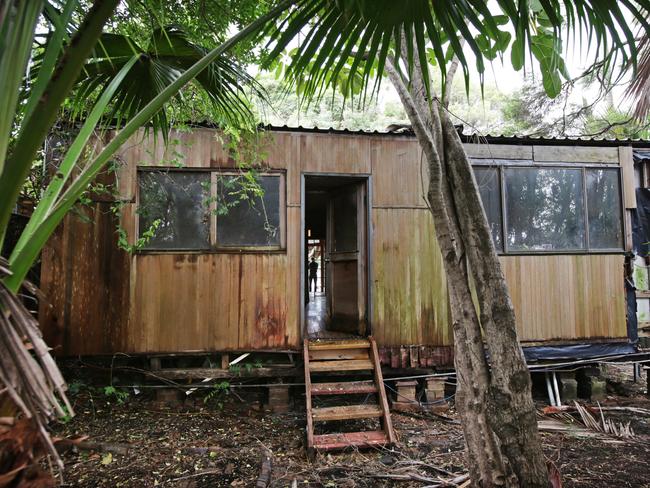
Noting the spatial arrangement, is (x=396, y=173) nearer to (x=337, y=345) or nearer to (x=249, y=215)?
(x=249, y=215)

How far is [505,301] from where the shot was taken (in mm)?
2641

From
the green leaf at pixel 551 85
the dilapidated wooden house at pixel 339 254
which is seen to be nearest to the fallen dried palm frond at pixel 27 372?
the green leaf at pixel 551 85

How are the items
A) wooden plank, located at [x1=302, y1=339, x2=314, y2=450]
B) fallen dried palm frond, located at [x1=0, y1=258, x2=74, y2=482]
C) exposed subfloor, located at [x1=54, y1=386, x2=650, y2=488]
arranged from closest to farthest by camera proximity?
fallen dried palm frond, located at [x1=0, y1=258, x2=74, y2=482]
exposed subfloor, located at [x1=54, y1=386, x2=650, y2=488]
wooden plank, located at [x1=302, y1=339, x2=314, y2=450]

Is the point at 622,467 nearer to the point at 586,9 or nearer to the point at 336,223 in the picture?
the point at 586,9

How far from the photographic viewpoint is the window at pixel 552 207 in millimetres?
5246

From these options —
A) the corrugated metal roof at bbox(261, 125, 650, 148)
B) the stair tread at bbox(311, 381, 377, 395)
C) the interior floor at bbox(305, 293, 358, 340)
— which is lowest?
the stair tread at bbox(311, 381, 377, 395)

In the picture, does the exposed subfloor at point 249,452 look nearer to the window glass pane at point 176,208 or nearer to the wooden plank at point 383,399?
the wooden plank at point 383,399

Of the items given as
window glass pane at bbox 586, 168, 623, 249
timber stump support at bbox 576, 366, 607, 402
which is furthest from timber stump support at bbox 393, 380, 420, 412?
window glass pane at bbox 586, 168, 623, 249

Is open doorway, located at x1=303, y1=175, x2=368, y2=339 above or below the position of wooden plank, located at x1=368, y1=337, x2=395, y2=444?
above

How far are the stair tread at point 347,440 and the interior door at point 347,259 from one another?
1.37 metres

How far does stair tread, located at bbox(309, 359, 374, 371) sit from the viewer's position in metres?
4.36

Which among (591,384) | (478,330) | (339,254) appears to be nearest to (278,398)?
(339,254)

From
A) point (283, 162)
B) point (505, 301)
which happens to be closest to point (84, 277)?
point (283, 162)

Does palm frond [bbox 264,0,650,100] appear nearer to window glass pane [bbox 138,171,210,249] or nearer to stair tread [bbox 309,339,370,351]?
window glass pane [bbox 138,171,210,249]
